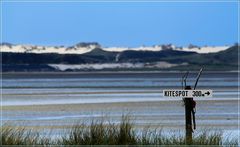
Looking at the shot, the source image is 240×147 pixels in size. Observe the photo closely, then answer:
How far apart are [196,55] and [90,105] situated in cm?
12103

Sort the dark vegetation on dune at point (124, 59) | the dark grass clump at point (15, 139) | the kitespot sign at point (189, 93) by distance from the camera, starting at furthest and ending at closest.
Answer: the dark vegetation on dune at point (124, 59)
the kitespot sign at point (189, 93)
the dark grass clump at point (15, 139)

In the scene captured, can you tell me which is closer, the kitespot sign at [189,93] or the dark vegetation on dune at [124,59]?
the kitespot sign at [189,93]

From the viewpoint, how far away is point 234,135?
18.8m

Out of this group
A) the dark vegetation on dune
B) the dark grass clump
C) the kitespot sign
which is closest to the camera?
the dark grass clump

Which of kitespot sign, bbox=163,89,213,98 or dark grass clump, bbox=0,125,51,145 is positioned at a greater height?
kitespot sign, bbox=163,89,213,98

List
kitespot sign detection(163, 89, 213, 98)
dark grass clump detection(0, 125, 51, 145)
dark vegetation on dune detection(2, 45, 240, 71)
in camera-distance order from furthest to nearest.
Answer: dark vegetation on dune detection(2, 45, 240, 71), kitespot sign detection(163, 89, 213, 98), dark grass clump detection(0, 125, 51, 145)

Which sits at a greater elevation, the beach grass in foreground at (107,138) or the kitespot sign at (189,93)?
the kitespot sign at (189,93)

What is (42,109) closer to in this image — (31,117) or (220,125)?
(31,117)

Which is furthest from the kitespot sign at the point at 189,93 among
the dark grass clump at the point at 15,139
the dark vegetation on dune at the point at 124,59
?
the dark vegetation on dune at the point at 124,59

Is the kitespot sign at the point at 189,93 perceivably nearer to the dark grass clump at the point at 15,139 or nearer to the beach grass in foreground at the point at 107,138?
the beach grass in foreground at the point at 107,138

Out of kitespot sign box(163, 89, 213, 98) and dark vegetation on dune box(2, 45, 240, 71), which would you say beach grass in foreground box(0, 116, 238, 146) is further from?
dark vegetation on dune box(2, 45, 240, 71)

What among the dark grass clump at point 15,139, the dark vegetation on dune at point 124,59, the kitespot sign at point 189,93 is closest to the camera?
the dark grass clump at point 15,139

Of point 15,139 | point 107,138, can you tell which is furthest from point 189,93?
point 15,139

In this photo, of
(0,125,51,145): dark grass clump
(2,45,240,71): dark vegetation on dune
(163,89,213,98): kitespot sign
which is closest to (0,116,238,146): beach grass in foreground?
(0,125,51,145): dark grass clump
